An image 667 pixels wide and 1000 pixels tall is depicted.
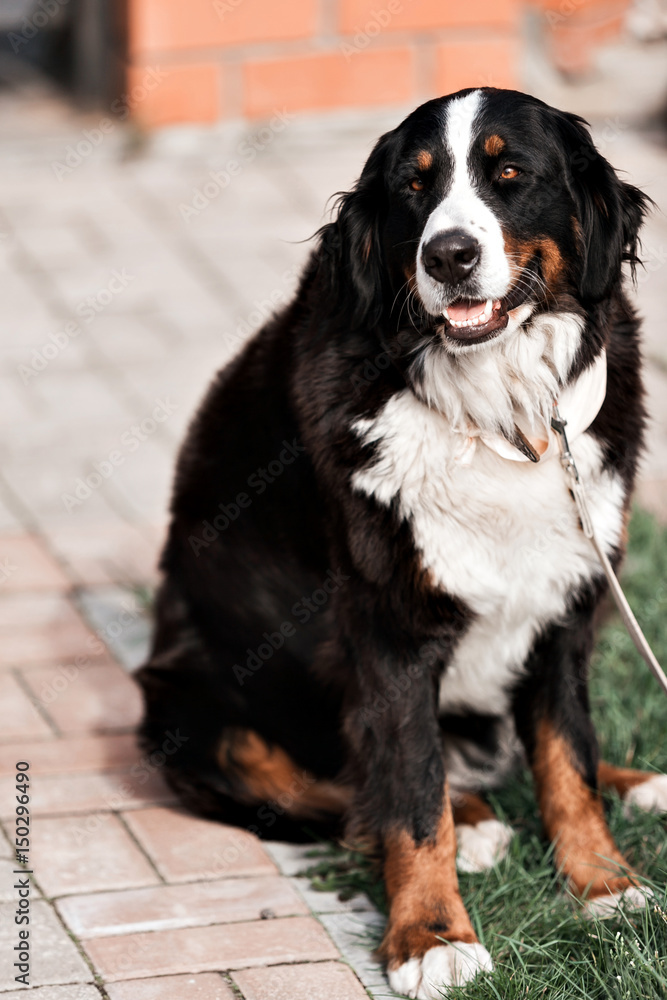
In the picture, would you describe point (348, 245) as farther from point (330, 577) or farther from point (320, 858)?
point (320, 858)

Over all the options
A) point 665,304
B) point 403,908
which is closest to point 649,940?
point 403,908

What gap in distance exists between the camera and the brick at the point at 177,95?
6.25m

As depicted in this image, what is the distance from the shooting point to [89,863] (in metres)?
2.61

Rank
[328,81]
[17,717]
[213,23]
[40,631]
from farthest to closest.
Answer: [328,81]
[213,23]
[40,631]
[17,717]

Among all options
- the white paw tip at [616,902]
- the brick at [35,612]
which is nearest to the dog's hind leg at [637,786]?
the white paw tip at [616,902]

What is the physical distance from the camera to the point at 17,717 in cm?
312

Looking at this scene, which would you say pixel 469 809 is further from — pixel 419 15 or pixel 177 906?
pixel 419 15

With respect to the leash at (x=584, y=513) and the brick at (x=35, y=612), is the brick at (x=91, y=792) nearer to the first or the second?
the brick at (x=35, y=612)

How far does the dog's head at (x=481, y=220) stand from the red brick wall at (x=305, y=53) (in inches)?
161

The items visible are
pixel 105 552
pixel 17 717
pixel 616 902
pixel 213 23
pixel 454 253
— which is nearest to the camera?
pixel 454 253

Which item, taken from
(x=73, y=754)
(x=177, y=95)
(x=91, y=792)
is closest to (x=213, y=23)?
(x=177, y=95)

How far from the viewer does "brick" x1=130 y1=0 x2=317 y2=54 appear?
6066 mm

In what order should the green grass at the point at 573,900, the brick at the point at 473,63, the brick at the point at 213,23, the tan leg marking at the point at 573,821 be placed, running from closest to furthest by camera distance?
the green grass at the point at 573,900, the tan leg marking at the point at 573,821, the brick at the point at 213,23, the brick at the point at 473,63

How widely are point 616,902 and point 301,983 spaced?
59 cm
